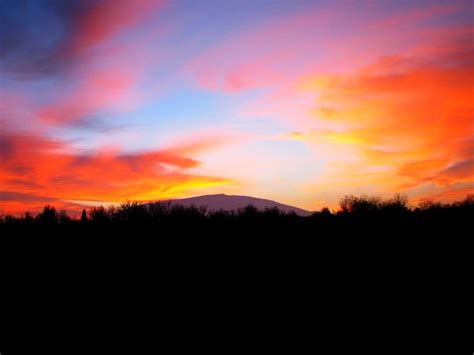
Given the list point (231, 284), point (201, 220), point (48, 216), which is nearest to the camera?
point (231, 284)

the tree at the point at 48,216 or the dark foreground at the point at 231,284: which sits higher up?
the tree at the point at 48,216

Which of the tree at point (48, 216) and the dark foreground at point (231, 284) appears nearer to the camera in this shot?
the dark foreground at point (231, 284)

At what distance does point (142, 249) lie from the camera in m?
19.1

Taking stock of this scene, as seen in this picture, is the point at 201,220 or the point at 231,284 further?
the point at 201,220

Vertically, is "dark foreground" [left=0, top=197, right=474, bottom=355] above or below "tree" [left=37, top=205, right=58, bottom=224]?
below

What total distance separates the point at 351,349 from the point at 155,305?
6.31 m

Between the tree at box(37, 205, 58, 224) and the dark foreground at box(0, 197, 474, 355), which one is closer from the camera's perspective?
the dark foreground at box(0, 197, 474, 355)

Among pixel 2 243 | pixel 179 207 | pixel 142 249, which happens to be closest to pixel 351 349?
pixel 142 249

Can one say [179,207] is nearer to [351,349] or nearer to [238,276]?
[238,276]

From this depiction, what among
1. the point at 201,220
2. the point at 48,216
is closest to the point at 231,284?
the point at 201,220

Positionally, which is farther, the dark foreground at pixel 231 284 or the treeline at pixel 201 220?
the treeline at pixel 201 220

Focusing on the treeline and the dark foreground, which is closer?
the dark foreground

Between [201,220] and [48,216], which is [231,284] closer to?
[201,220]

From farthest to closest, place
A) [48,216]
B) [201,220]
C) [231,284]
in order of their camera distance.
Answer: [48,216]
[201,220]
[231,284]
